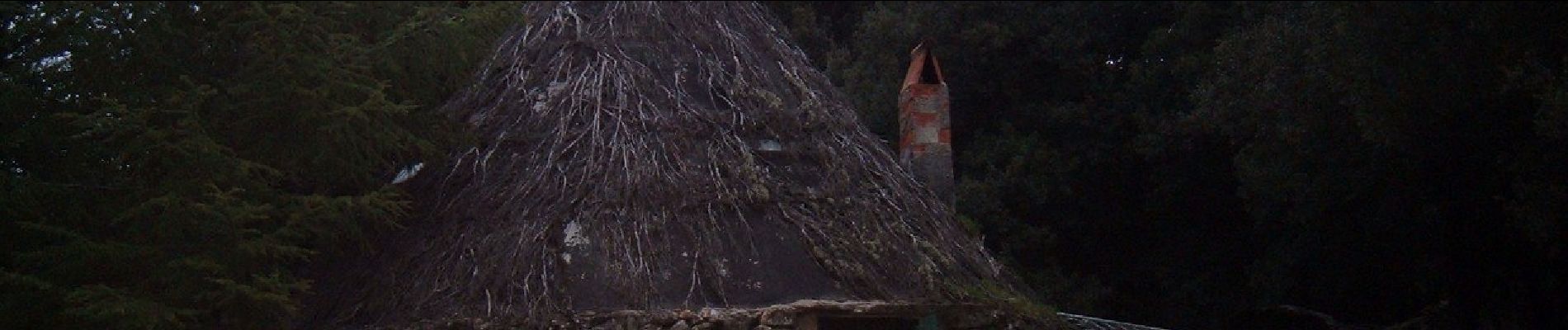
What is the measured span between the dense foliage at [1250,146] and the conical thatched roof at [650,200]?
370 cm

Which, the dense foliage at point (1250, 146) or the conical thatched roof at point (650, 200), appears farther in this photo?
A: the dense foliage at point (1250, 146)

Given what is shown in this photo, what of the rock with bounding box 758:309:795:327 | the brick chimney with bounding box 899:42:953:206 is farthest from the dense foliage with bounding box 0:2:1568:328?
the rock with bounding box 758:309:795:327

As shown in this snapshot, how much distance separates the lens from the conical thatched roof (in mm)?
8695

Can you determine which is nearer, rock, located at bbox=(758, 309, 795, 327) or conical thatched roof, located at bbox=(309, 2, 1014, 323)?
rock, located at bbox=(758, 309, 795, 327)

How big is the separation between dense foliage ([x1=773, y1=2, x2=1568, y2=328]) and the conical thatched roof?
3699mm

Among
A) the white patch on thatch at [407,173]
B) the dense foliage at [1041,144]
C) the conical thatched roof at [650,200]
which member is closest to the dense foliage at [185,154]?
the dense foliage at [1041,144]

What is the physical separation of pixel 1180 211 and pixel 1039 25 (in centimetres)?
263

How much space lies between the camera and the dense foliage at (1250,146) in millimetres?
10828

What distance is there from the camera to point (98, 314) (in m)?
7.36

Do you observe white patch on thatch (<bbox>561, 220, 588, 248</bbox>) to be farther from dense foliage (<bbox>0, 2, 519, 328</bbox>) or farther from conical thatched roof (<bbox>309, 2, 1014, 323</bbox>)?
dense foliage (<bbox>0, 2, 519, 328</bbox>)

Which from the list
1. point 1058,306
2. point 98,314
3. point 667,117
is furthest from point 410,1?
point 1058,306

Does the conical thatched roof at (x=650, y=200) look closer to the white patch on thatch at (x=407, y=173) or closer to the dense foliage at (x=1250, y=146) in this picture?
the white patch on thatch at (x=407, y=173)

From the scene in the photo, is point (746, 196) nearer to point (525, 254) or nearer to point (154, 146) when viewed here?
point (525, 254)

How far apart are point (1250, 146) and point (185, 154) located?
33.2 feet
